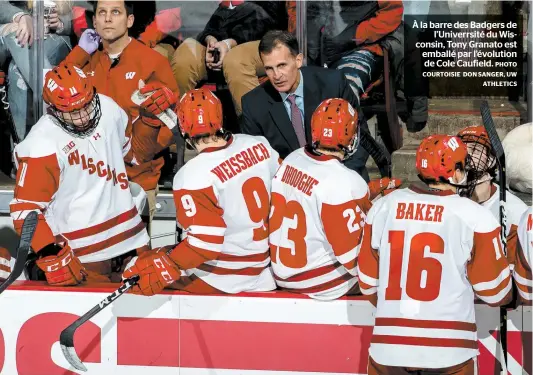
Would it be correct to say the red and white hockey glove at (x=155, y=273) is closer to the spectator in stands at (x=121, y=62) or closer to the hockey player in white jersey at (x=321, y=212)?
the hockey player in white jersey at (x=321, y=212)

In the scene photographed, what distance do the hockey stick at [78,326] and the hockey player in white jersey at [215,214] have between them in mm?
57

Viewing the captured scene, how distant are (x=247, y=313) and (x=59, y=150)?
1148 mm

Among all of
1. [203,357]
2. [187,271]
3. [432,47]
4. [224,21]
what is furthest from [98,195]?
[432,47]

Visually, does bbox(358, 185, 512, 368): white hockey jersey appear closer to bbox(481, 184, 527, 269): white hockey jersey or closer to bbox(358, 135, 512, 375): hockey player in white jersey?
bbox(358, 135, 512, 375): hockey player in white jersey

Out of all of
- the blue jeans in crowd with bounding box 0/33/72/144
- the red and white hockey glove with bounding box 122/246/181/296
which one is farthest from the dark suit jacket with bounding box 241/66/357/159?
the blue jeans in crowd with bounding box 0/33/72/144

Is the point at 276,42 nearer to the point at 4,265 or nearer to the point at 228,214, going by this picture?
the point at 228,214

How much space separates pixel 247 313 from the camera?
409 cm

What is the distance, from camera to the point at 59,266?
4.23 m

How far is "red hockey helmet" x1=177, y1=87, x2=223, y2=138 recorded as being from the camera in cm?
411

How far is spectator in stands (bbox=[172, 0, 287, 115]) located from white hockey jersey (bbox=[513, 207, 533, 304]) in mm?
2210

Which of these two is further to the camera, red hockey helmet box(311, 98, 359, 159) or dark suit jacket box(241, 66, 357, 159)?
dark suit jacket box(241, 66, 357, 159)

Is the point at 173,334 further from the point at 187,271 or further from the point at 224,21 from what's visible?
the point at 224,21

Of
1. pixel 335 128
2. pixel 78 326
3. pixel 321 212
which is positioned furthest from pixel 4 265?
pixel 335 128

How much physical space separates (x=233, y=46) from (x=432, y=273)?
2419 mm
